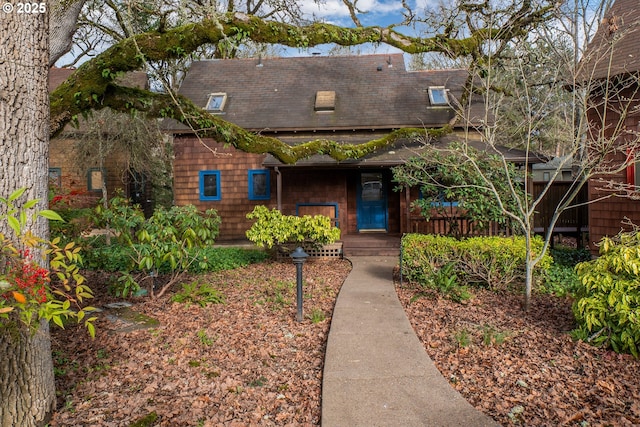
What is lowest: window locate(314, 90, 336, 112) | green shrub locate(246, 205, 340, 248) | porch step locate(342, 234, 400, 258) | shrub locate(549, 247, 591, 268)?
shrub locate(549, 247, 591, 268)

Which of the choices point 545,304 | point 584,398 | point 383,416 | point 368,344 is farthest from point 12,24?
point 545,304

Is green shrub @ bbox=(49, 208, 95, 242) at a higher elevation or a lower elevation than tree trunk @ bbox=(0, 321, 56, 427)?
higher

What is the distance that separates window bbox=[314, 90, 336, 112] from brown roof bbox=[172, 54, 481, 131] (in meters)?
0.04

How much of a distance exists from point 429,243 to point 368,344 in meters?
3.34

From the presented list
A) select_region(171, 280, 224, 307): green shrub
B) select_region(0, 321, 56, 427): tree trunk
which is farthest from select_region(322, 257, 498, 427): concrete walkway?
select_region(0, 321, 56, 427): tree trunk

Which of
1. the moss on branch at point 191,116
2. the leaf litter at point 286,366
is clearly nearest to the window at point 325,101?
the moss on branch at point 191,116

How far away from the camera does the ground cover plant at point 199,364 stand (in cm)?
366

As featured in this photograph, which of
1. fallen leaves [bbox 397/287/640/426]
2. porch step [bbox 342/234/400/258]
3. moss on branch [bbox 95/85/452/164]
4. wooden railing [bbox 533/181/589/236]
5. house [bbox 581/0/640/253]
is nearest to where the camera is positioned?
fallen leaves [bbox 397/287/640/426]

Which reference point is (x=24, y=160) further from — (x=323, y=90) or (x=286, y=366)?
(x=323, y=90)

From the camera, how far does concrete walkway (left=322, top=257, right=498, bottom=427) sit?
3371 mm

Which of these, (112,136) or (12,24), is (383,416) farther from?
(112,136)

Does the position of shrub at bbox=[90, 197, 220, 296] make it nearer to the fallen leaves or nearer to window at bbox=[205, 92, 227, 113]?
the fallen leaves

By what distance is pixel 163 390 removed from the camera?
408 cm

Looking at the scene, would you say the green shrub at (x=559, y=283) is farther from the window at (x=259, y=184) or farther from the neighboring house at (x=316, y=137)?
the window at (x=259, y=184)
